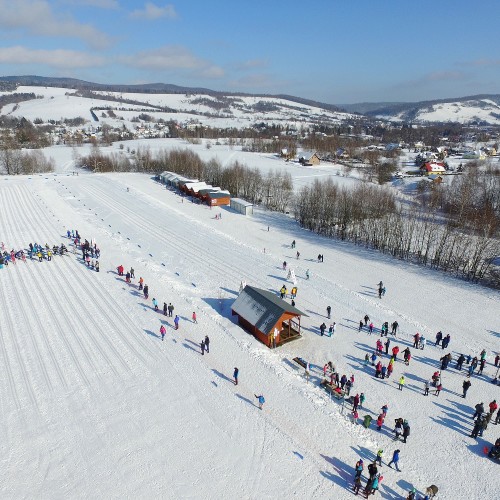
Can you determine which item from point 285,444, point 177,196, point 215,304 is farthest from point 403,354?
point 177,196

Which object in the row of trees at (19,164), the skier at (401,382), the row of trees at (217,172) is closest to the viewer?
the skier at (401,382)

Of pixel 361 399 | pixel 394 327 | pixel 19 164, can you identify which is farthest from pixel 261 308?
pixel 19 164

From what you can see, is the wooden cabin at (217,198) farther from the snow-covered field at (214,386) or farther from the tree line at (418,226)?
the snow-covered field at (214,386)

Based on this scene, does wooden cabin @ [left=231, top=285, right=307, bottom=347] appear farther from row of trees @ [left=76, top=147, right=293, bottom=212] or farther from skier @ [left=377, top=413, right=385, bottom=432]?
row of trees @ [left=76, top=147, right=293, bottom=212]

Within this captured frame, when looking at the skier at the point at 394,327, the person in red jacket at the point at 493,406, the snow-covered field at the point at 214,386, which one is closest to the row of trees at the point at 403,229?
the snow-covered field at the point at 214,386

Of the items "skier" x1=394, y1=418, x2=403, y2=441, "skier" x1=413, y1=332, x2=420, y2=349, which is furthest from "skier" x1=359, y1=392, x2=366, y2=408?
"skier" x1=413, y1=332, x2=420, y2=349

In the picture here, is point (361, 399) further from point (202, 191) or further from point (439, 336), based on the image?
point (202, 191)

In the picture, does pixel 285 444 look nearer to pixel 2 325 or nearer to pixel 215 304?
pixel 215 304
